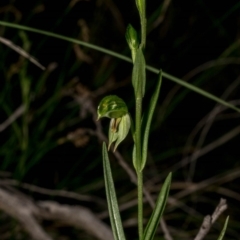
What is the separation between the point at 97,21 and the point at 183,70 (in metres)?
0.46

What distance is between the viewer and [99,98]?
2.61 meters

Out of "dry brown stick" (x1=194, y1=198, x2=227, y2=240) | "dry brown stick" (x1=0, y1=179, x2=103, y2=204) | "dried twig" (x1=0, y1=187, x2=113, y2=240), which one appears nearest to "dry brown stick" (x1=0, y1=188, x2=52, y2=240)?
"dried twig" (x1=0, y1=187, x2=113, y2=240)

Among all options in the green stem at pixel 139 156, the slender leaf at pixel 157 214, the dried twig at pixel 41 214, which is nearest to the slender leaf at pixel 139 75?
the green stem at pixel 139 156

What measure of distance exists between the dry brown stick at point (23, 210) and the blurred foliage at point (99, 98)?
9.7 inches

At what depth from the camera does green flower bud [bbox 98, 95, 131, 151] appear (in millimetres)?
895

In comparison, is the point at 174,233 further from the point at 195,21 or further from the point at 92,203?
the point at 195,21

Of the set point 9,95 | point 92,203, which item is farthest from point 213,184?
point 9,95

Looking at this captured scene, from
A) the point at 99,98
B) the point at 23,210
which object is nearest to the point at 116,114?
the point at 23,210

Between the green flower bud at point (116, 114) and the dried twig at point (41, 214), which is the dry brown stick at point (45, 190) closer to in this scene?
the dried twig at point (41, 214)

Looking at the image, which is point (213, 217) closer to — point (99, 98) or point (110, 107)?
point (110, 107)

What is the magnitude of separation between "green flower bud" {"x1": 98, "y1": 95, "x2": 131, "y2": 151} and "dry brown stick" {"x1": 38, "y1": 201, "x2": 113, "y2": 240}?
641 mm

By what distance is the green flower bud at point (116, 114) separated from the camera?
895 mm

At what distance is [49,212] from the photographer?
1.55 metres

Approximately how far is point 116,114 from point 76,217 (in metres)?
0.71
